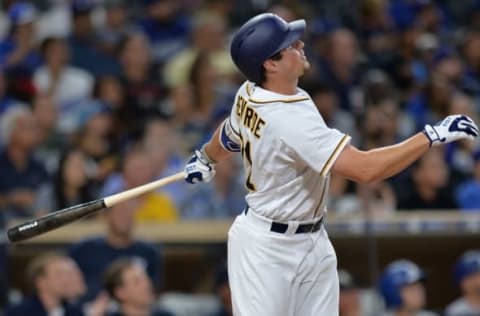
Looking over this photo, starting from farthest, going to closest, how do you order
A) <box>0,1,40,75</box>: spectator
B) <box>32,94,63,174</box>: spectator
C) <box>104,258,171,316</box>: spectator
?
<box>0,1,40,75</box>: spectator < <box>32,94,63,174</box>: spectator < <box>104,258,171,316</box>: spectator

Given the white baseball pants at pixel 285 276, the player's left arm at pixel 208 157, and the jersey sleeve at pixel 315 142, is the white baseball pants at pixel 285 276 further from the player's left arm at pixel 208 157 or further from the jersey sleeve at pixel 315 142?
the player's left arm at pixel 208 157

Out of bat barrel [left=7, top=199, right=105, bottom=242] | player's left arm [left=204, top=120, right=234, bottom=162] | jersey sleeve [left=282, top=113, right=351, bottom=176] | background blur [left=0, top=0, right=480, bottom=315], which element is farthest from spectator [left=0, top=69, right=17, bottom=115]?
jersey sleeve [left=282, top=113, right=351, bottom=176]

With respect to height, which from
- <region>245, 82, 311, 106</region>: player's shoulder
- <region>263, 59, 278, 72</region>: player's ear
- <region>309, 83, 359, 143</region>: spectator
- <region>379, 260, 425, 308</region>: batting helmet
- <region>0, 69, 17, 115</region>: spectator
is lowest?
<region>379, 260, 425, 308</region>: batting helmet

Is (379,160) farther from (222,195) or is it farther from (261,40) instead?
(222,195)

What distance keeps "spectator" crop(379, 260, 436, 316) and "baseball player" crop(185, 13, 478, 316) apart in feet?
7.92

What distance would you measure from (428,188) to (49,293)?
7.64 ft

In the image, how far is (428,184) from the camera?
753 centimetres

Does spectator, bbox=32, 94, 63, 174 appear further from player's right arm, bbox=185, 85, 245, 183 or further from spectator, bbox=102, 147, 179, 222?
player's right arm, bbox=185, 85, 245, 183

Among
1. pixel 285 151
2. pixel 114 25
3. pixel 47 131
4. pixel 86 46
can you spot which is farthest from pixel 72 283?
pixel 114 25

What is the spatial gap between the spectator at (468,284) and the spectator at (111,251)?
1.60m


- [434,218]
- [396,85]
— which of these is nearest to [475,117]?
[396,85]

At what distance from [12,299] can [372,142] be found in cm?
210

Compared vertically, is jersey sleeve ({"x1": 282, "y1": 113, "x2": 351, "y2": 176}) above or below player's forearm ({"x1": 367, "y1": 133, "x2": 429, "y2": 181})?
above

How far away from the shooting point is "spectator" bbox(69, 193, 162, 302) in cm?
683
